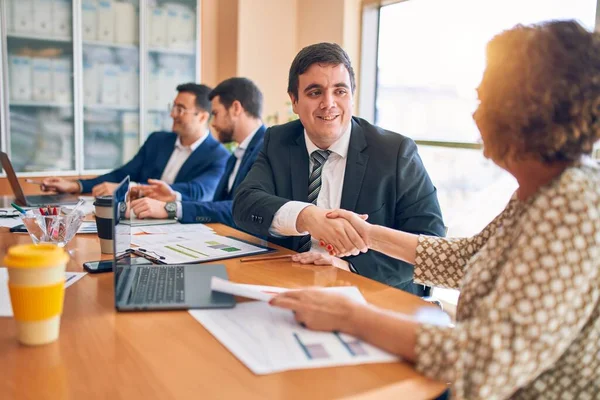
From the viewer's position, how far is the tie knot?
1960 mm

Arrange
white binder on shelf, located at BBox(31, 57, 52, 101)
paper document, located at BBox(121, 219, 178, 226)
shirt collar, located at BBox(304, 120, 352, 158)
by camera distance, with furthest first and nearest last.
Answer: white binder on shelf, located at BBox(31, 57, 52, 101)
paper document, located at BBox(121, 219, 178, 226)
shirt collar, located at BBox(304, 120, 352, 158)

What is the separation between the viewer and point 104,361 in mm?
870

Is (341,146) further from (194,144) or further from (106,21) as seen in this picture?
(106,21)

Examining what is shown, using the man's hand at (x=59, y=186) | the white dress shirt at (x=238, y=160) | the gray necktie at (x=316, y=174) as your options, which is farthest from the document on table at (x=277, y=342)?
the man's hand at (x=59, y=186)

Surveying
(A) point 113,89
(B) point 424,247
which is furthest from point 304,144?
(A) point 113,89

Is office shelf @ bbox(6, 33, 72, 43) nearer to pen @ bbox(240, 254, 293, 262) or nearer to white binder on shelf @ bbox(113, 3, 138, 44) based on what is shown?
white binder on shelf @ bbox(113, 3, 138, 44)

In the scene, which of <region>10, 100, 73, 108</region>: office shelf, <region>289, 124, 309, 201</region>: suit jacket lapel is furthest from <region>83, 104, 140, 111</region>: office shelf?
<region>289, 124, 309, 201</region>: suit jacket lapel

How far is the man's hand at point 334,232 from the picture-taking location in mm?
1486

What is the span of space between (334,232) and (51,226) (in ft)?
2.76

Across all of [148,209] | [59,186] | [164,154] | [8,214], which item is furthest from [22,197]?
[164,154]

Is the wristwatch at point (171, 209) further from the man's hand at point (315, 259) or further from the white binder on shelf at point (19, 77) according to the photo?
the white binder on shelf at point (19, 77)

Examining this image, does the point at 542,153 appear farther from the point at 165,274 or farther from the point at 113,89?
the point at 113,89

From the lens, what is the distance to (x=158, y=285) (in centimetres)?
123

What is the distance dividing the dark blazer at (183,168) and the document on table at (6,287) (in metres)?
1.61
